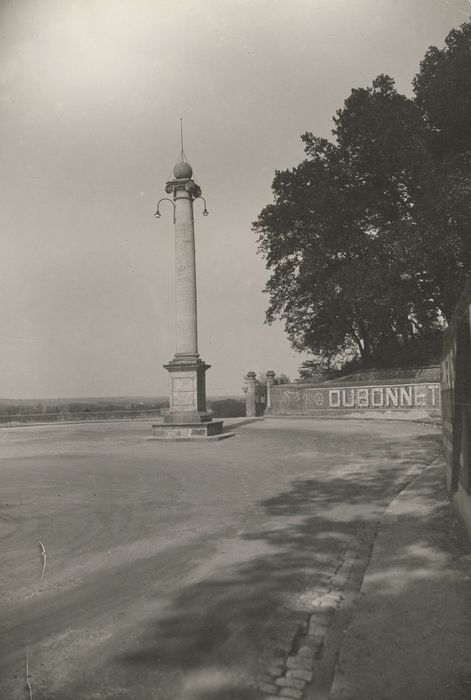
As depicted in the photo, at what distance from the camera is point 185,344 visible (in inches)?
690

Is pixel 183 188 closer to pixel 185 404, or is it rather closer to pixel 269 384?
pixel 185 404

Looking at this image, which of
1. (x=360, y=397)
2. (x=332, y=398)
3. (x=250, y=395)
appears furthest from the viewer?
(x=250, y=395)

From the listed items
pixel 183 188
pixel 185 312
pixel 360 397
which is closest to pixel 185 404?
pixel 185 312

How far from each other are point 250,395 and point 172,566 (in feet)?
79.9

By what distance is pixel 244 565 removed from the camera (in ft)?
15.8

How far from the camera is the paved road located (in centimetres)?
307

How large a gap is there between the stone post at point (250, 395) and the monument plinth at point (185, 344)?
1142 centimetres

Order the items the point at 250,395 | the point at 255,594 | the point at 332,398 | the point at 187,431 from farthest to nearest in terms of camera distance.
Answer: the point at 250,395, the point at 332,398, the point at 187,431, the point at 255,594

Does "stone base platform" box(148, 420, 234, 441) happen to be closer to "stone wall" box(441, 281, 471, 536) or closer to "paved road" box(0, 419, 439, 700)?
"paved road" box(0, 419, 439, 700)

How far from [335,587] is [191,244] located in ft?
48.3

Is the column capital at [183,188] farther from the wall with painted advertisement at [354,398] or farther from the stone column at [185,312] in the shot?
the wall with painted advertisement at [354,398]

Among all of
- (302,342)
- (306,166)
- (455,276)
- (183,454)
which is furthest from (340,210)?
(183,454)

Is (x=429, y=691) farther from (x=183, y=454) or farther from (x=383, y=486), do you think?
(x=183, y=454)

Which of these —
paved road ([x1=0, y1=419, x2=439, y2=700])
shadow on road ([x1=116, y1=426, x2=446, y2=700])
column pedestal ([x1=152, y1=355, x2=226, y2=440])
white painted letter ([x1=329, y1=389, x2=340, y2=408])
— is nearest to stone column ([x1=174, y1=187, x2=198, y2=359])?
column pedestal ([x1=152, y1=355, x2=226, y2=440])
